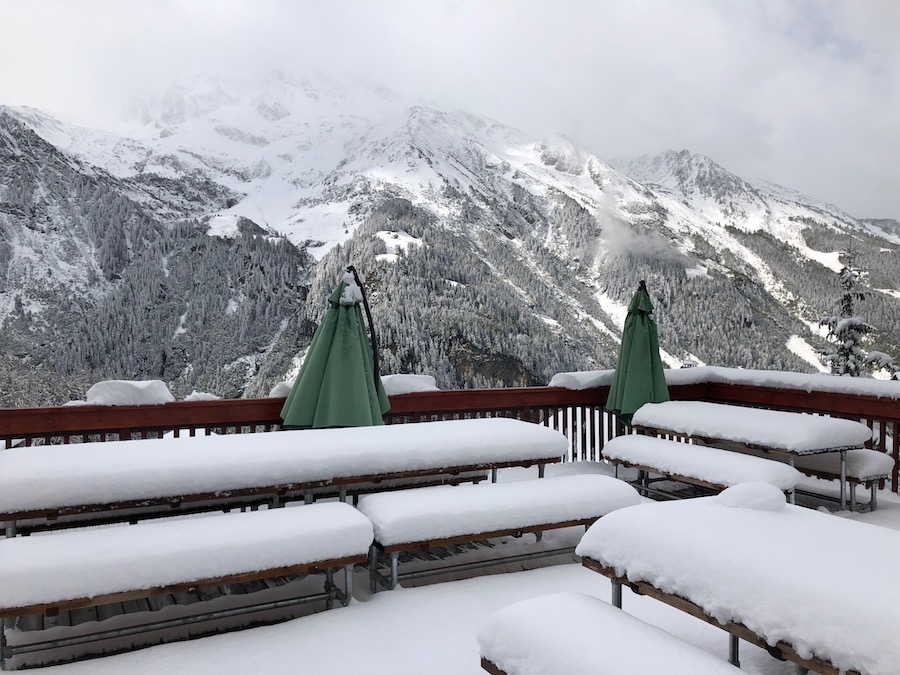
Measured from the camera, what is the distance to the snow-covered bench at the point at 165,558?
2539mm

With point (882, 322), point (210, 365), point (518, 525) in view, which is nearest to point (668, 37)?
point (518, 525)

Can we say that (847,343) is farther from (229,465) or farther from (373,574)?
(229,465)

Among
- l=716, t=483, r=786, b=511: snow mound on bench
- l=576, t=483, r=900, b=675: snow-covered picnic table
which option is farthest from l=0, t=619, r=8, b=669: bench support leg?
l=716, t=483, r=786, b=511: snow mound on bench

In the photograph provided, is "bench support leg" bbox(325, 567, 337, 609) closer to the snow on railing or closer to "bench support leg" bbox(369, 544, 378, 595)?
"bench support leg" bbox(369, 544, 378, 595)

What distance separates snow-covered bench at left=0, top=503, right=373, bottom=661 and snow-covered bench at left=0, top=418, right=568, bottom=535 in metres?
0.23

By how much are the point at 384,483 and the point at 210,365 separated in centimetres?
7669

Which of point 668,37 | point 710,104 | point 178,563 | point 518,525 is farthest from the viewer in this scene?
point 710,104

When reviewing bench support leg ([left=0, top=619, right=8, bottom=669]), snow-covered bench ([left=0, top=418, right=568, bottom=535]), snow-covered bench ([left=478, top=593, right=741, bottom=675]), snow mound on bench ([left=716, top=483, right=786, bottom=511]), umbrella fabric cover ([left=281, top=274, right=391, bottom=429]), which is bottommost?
bench support leg ([left=0, top=619, right=8, bottom=669])

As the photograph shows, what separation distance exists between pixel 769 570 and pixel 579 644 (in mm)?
679

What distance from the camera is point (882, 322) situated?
82.1m

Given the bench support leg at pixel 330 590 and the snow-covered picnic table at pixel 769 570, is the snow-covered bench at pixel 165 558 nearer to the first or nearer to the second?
the bench support leg at pixel 330 590

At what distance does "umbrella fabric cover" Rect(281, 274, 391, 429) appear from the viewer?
4.78m

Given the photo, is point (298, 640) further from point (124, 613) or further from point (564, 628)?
point (564, 628)

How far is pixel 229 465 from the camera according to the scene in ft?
11.4
